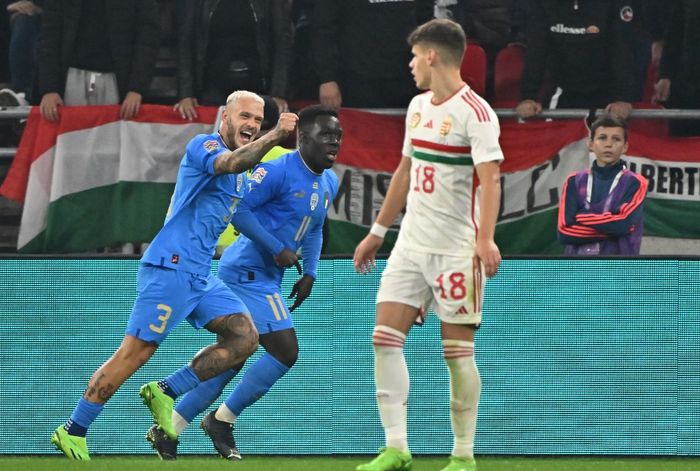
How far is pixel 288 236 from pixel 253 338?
95cm

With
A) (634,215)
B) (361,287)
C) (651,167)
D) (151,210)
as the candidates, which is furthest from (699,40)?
(151,210)

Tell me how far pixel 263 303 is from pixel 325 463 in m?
1.10

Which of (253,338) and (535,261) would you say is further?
(535,261)

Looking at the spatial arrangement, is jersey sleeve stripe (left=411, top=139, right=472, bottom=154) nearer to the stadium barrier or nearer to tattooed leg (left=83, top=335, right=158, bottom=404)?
tattooed leg (left=83, top=335, right=158, bottom=404)

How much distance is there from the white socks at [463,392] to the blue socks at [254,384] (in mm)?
2047

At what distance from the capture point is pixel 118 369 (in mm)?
7609

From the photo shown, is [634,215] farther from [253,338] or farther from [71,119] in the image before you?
[71,119]

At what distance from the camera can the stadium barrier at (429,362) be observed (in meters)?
8.87

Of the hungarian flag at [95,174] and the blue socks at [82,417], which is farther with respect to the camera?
the hungarian flag at [95,174]

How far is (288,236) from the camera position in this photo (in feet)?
28.4

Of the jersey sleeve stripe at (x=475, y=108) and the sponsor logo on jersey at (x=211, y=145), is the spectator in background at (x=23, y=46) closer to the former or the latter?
the sponsor logo on jersey at (x=211, y=145)

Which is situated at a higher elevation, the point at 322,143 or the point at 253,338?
the point at 322,143

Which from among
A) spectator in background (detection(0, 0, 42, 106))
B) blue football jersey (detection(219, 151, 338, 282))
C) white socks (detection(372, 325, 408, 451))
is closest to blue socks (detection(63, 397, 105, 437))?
blue football jersey (detection(219, 151, 338, 282))

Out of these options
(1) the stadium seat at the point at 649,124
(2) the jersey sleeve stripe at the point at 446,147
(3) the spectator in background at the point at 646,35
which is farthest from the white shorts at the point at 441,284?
(3) the spectator in background at the point at 646,35
